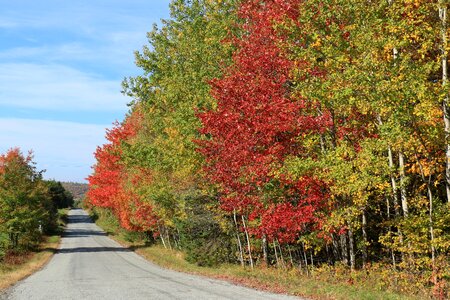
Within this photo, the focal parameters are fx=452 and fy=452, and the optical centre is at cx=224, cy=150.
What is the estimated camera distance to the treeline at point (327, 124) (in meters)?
12.6

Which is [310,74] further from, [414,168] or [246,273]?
[246,273]

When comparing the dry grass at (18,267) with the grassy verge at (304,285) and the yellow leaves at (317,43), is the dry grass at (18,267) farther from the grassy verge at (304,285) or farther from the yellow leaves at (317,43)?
the yellow leaves at (317,43)

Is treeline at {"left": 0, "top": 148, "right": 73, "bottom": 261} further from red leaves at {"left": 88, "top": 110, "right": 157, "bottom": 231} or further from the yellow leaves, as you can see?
the yellow leaves

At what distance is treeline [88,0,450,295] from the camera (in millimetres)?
12586

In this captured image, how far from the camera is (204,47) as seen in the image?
25531mm

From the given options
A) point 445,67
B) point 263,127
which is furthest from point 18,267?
point 445,67

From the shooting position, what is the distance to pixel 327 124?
611 inches

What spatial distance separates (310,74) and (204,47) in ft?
35.9

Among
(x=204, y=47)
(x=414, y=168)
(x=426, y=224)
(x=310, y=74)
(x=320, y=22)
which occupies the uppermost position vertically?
(x=204, y=47)

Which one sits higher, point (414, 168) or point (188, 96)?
point (188, 96)

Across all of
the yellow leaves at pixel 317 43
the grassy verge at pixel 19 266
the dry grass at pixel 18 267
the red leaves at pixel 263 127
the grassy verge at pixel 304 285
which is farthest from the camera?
the grassy verge at pixel 19 266

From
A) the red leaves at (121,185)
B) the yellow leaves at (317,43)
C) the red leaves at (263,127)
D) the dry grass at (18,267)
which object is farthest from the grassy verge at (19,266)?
the yellow leaves at (317,43)

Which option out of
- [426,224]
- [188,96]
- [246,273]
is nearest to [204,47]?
[188,96]

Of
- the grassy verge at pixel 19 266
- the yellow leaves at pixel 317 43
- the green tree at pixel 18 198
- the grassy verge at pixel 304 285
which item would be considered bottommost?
the grassy verge at pixel 19 266
